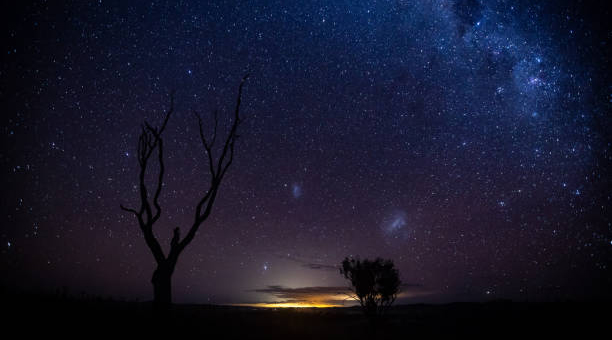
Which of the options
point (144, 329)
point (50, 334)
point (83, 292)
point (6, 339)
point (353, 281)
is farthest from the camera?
point (353, 281)

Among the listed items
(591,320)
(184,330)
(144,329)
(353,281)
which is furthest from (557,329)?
(144,329)

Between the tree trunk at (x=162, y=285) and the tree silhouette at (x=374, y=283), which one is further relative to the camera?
the tree silhouette at (x=374, y=283)

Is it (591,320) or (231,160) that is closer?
(231,160)

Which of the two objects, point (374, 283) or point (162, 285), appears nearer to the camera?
point (162, 285)

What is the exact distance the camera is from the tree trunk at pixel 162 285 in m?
14.0

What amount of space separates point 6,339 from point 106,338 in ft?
7.98

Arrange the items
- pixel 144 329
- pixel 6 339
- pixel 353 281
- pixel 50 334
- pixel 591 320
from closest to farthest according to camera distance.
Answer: pixel 6 339
pixel 50 334
pixel 144 329
pixel 353 281
pixel 591 320

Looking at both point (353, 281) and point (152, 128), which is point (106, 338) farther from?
point (353, 281)

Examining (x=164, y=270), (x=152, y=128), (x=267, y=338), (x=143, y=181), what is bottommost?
(x=267, y=338)

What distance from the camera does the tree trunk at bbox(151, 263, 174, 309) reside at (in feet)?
45.9

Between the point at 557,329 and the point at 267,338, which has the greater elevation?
Answer: the point at 267,338

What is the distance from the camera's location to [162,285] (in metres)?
14.2

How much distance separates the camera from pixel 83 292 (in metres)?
16.7

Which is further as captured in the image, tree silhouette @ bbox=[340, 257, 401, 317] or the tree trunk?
tree silhouette @ bbox=[340, 257, 401, 317]
